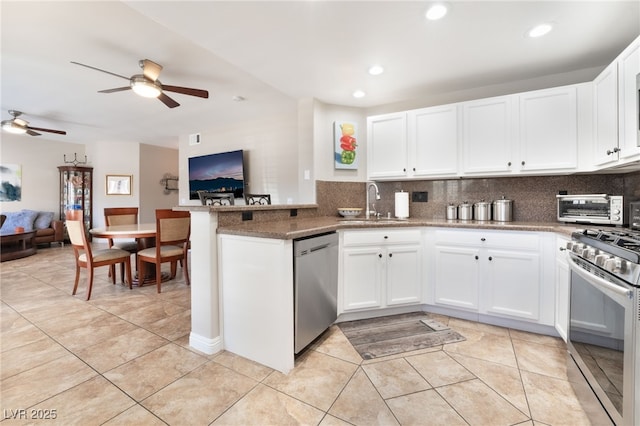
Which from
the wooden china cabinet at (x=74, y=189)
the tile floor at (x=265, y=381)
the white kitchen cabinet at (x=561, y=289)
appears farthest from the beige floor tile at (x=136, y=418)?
the wooden china cabinet at (x=74, y=189)

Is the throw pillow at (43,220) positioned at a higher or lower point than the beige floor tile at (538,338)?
higher

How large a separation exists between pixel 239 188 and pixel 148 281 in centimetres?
199

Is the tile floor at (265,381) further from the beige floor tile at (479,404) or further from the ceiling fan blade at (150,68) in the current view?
the ceiling fan blade at (150,68)

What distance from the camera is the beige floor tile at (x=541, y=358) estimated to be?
1690mm

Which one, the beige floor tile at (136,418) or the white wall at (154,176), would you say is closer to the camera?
the beige floor tile at (136,418)

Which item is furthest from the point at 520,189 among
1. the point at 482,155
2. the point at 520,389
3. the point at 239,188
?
the point at 239,188

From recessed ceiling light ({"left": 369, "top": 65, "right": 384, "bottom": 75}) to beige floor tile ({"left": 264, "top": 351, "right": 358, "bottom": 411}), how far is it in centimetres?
248

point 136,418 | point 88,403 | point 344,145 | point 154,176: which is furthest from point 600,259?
point 154,176

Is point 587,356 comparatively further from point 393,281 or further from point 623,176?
point 623,176

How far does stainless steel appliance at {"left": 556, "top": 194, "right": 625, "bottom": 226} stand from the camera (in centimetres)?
193

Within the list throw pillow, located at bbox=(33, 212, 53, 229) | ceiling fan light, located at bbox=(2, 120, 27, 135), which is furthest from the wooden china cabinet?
ceiling fan light, located at bbox=(2, 120, 27, 135)

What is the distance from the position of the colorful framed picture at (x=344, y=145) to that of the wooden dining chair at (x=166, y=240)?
2.06 meters

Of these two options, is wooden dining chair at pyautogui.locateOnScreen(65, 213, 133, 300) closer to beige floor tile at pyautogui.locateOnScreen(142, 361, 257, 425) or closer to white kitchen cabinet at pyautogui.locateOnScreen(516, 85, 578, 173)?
beige floor tile at pyautogui.locateOnScreen(142, 361, 257, 425)

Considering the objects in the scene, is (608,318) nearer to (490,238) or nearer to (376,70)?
(490,238)
